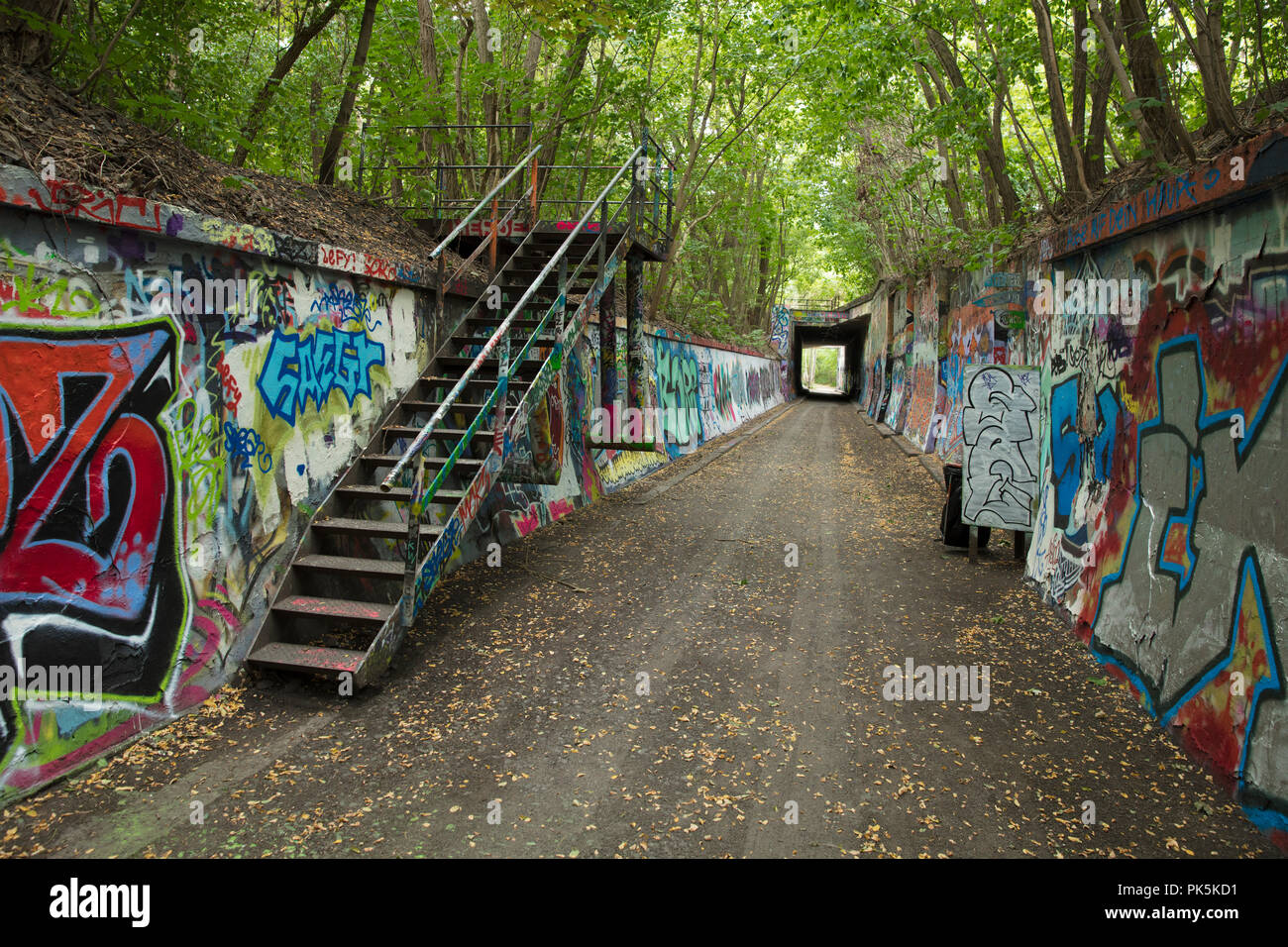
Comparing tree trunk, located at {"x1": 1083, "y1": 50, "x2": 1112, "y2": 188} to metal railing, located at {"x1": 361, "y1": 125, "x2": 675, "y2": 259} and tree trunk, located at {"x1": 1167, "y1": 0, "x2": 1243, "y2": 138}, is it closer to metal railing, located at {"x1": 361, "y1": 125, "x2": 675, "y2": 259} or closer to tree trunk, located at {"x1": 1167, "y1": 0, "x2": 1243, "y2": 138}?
tree trunk, located at {"x1": 1167, "y1": 0, "x2": 1243, "y2": 138}

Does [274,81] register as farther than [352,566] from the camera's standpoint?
Yes

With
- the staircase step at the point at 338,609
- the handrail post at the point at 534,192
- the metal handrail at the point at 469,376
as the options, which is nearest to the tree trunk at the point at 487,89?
the handrail post at the point at 534,192

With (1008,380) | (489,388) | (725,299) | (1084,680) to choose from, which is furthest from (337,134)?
(725,299)

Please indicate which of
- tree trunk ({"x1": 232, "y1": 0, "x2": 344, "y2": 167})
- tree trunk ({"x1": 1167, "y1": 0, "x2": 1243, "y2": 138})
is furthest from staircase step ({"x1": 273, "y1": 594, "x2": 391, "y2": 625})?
tree trunk ({"x1": 1167, "y1": 0, "x2": 1243, "y2": 138})

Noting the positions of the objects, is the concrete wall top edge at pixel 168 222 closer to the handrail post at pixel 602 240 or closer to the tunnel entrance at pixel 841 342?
the handrail post at pixel 602 240

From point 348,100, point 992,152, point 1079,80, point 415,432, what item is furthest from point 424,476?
point 992,152

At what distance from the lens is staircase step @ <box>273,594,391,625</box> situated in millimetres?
5398

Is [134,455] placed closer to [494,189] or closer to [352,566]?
[352,566]

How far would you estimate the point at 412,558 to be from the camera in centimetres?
554

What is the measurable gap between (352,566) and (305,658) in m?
0.76

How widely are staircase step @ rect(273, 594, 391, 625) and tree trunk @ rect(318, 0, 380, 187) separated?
18.8 feet

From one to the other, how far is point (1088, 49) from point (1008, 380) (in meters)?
3.97

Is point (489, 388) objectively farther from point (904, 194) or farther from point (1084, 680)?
point (904, 194)

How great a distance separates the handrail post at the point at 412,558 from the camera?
536 centimetres
